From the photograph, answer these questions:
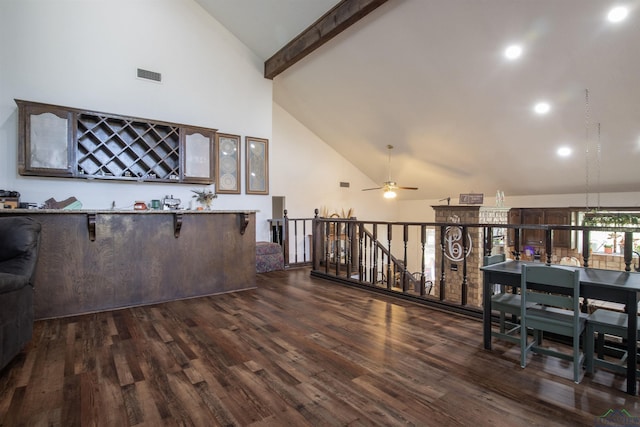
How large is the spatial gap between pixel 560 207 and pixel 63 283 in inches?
368

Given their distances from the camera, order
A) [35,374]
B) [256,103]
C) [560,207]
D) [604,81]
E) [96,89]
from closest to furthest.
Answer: [35,374]
[604,81]
[96,89]
[256,103]
[560,207]

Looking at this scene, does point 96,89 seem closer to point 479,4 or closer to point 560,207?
point 479,4

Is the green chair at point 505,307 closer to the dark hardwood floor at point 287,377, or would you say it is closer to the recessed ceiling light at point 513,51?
the dark hardwood floor at point 287,377

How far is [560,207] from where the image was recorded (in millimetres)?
7527

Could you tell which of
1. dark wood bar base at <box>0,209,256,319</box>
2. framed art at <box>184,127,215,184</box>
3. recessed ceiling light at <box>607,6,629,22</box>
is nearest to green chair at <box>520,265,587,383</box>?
dark wood bar base at <box>0,209,256,319</box>

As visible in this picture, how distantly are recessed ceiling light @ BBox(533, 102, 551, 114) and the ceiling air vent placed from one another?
614cm

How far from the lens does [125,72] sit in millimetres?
4965

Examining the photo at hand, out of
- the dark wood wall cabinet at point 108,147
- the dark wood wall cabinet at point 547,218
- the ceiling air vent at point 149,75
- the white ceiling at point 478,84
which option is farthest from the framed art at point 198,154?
the dark wood wall cabinet at point 547,218

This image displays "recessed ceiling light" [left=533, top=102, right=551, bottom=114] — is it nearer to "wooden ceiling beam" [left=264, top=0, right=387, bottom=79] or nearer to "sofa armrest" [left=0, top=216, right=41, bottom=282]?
"wooden ceiling beam" [left=264, top=0, right=387, bottom=79]

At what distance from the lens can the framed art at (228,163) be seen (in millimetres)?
5828

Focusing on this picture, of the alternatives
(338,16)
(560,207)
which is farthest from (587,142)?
(338,16)

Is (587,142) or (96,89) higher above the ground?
(96,89)

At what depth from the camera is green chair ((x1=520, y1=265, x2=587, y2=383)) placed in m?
1.97

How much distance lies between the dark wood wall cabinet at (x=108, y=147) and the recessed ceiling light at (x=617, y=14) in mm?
5552
